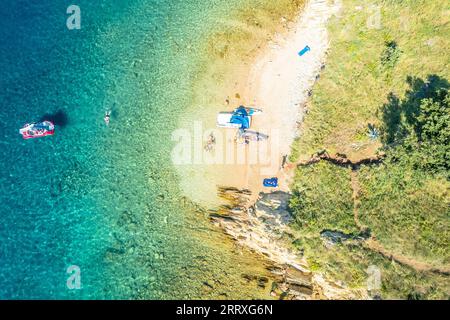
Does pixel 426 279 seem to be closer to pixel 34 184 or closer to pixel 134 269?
pixel 134 269

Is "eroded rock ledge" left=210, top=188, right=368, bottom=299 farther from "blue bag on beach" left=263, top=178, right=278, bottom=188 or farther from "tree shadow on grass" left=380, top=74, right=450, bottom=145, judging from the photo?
"tree shadow on grass" left=380, top=74, right=450, bottom=145

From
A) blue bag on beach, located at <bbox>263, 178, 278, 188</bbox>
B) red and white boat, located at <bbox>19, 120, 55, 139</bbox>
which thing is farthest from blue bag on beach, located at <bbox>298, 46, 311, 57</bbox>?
red and white boat, located at <bbox>19, 120, 55, 139</bbox>

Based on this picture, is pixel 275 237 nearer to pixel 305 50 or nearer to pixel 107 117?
pixel 305 50

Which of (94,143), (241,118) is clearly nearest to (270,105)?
(241,118)

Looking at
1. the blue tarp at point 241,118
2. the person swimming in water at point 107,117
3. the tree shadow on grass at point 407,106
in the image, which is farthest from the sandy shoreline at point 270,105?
the person swimming in water at point 107,117

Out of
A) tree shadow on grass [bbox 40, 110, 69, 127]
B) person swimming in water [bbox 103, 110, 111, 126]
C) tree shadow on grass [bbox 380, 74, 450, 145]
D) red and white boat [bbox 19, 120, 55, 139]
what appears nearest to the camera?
tree shadow on grass [bbox 380, 74, 450, 145]

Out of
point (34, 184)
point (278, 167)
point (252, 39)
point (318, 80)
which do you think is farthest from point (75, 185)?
point (318, 80)
